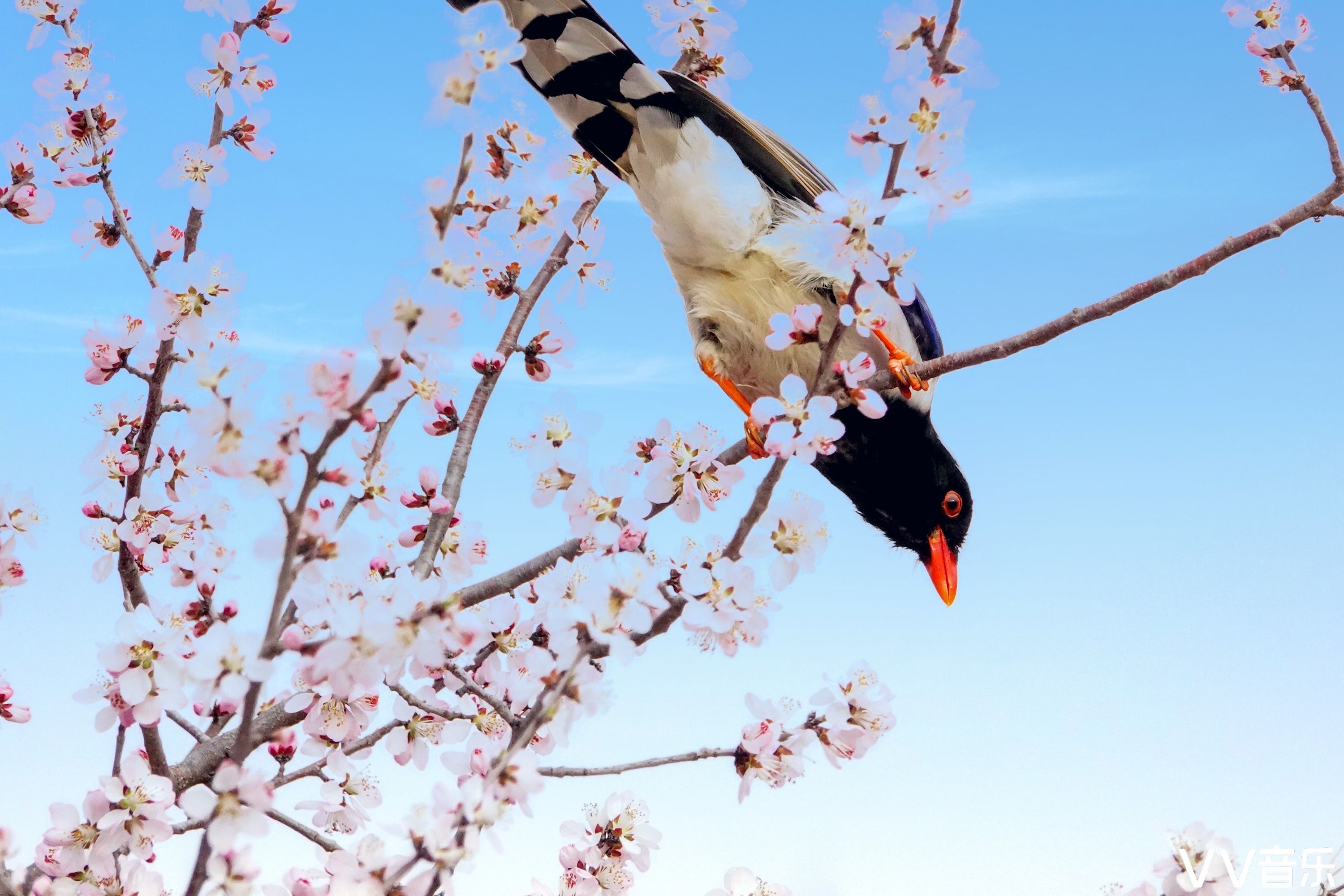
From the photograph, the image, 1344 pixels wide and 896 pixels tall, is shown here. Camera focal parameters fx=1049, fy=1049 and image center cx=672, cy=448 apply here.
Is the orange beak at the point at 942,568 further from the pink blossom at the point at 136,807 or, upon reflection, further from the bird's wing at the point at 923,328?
the pink blossom at the point at 136,807

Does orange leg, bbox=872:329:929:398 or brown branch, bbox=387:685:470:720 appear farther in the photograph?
orange leg, bbox=872:329:929:398

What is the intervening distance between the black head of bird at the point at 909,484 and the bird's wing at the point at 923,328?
0.23 m

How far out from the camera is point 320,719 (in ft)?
7.27

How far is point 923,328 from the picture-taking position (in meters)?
4.08

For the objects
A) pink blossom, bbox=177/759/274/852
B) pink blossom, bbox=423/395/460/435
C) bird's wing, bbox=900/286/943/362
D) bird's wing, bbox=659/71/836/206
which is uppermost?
bird's wing, bbox=659/71/836/206

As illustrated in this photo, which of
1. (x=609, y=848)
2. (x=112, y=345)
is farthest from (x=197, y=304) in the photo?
(x=609, y=848)

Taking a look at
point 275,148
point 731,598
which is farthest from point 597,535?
point 275,148

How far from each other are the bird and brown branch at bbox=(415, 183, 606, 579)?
36 cm

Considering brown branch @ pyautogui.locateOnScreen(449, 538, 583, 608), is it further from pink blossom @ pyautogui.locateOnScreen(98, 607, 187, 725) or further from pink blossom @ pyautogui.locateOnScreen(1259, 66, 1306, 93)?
pink blossom @ pyautogui.locateOnScreen(1259, 66, 1306, 93)

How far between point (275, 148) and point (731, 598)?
2014 millimetres

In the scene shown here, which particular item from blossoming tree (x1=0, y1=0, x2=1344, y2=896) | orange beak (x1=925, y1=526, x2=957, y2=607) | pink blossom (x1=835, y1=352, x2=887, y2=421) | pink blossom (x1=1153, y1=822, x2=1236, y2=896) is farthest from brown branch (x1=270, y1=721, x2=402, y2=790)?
orange beak (x1=925, y1=526, x2=957, y2=607)

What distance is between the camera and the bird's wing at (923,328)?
13.2ft

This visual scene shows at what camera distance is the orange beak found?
4348 millimetres

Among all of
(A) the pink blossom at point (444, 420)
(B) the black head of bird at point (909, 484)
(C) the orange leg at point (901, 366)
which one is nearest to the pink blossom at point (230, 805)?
(A) the pink blossom at point (444, 420)
